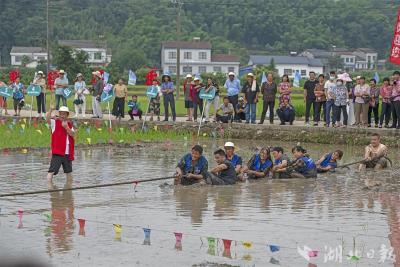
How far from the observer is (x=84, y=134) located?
2642 cm

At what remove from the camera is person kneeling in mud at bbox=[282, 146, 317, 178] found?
723 inches

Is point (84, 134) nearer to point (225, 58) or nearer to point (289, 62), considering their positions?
point (225, 58)

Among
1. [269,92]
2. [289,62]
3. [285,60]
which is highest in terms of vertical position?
[285,60]

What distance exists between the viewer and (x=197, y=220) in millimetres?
13586

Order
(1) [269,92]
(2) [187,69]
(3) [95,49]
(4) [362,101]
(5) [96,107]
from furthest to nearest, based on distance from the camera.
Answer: (2) [187,69] → (3) [95,49] → (5) [96,107] → (1) [269,92] → (4) [362,101]

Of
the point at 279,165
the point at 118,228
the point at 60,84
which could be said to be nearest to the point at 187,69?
the point at 60,84

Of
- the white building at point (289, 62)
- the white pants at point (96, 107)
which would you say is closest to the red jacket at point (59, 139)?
the white pants at point (96, 107)

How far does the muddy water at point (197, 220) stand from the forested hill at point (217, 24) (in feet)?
264

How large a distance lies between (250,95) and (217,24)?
283ft

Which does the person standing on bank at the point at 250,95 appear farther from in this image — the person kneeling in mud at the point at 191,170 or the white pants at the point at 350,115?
the person kneeling in mud at the point at 191,170

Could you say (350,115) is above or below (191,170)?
above

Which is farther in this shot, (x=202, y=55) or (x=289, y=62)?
(x=289, y=62)

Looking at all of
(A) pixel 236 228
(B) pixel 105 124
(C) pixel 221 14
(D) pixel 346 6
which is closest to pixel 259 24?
(C) pixel 221 14

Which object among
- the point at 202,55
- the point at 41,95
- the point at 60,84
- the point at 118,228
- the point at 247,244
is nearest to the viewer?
the point at 247,244
